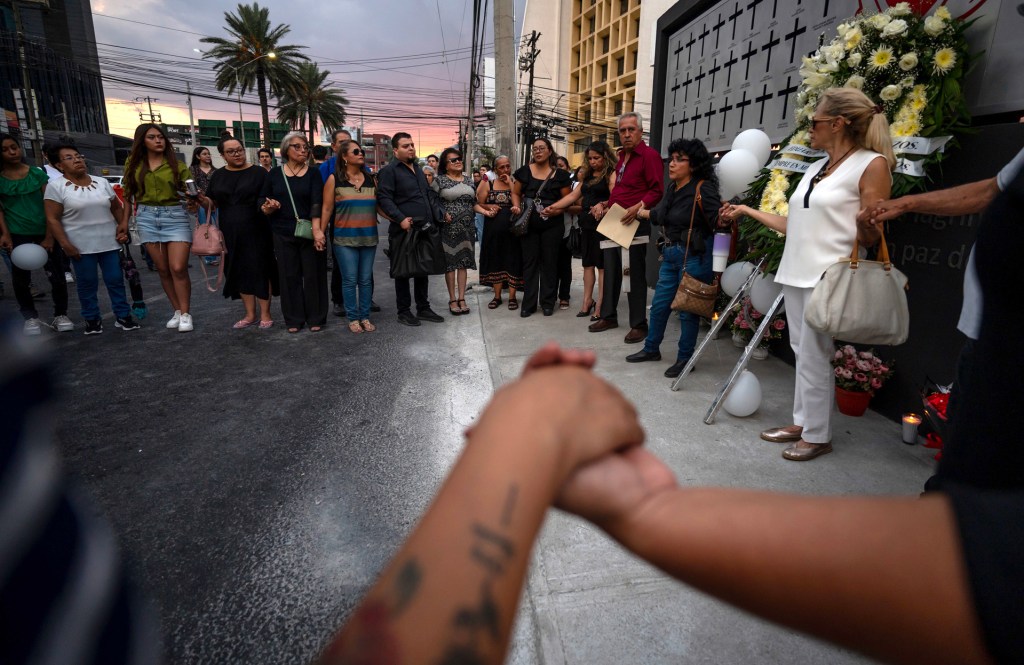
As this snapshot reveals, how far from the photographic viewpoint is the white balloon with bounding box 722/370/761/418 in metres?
3.62

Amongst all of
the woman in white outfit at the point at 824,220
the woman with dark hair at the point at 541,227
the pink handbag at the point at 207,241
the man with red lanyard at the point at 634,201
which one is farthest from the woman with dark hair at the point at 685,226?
the pink handbag at the point at 207,241

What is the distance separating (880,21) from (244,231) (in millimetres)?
5563

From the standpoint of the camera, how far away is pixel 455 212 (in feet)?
21.3

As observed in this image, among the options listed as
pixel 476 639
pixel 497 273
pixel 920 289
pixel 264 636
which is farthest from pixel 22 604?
pixel 497 273

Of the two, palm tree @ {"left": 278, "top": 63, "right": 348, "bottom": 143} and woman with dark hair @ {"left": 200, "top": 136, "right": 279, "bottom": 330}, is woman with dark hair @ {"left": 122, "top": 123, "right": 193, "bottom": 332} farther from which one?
palm tree @ {"left": 278, "top": 63, "right": 348, "bottom": 143}

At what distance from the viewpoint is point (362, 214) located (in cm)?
573

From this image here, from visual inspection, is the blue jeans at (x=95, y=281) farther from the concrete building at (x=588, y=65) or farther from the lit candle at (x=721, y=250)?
the concrete building at (x=588, y=65)

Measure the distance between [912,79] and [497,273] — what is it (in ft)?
15.7

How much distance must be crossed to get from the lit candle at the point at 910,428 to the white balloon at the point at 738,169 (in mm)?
1964

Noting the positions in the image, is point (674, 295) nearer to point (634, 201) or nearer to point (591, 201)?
point (634, 201)

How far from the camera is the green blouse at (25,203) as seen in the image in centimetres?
546

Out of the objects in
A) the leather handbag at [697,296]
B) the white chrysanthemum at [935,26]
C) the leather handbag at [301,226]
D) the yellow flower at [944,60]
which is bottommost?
the leather handbag at [697,296]

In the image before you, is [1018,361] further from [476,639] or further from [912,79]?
[912,79]

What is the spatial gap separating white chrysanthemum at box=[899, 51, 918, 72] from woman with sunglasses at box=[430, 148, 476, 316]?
14.0 feet
